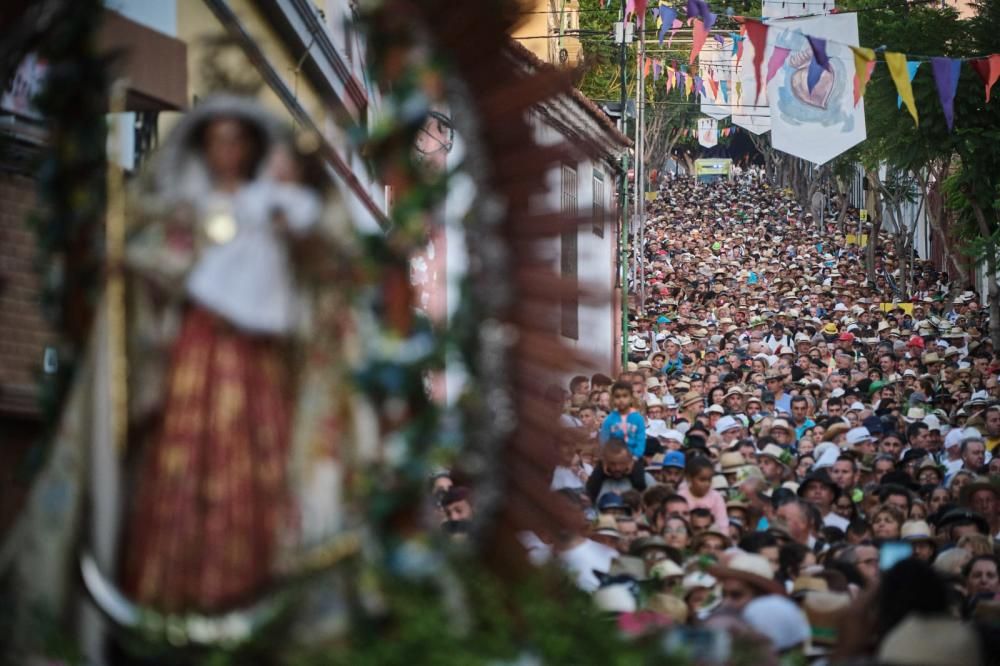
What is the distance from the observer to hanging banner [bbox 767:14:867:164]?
2209cm

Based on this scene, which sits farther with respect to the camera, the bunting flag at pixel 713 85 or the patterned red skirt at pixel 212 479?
the bunting flag at pixel 713 85

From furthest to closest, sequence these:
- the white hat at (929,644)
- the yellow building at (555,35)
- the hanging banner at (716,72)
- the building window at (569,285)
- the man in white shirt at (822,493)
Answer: the hanging banner at (716,72) → the yellow building at (555,35) → the man in white shirt at (822,493) → the white hat at (929,644) → the building window at (569,285)

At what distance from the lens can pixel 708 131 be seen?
249ft

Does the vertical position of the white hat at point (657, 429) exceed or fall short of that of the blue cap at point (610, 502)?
it falls short

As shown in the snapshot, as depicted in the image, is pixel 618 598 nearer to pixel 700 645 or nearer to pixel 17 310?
pixel 700 645

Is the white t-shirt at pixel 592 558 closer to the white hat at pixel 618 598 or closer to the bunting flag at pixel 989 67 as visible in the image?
the white hat at pixel 618 598

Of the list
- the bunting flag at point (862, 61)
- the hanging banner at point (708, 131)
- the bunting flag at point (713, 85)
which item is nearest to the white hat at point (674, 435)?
the bunting flag at point (862, 61)

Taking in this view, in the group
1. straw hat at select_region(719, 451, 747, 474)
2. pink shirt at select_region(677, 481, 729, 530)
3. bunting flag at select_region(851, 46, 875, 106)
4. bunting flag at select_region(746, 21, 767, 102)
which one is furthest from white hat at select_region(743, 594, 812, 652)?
bunting flag at select_region(746, 21, 767, 102)

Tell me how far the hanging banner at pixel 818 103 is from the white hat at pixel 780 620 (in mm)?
14811

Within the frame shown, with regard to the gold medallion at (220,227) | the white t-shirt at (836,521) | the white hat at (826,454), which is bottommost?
the white t-shirt at (836,521)

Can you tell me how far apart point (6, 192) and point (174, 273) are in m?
1.82

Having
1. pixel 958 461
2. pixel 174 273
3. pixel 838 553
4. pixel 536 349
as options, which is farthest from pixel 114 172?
pixel 958 461

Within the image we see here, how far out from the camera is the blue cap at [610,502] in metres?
10.7

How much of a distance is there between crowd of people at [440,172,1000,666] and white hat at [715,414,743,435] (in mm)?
28
